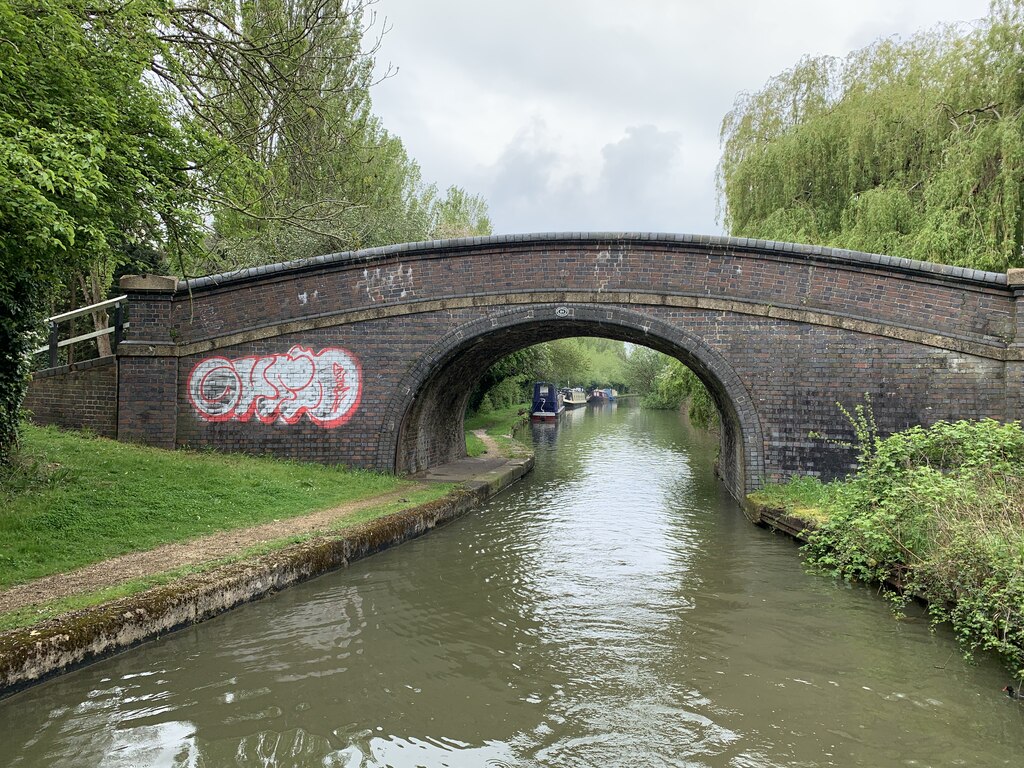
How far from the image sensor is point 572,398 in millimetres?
54656

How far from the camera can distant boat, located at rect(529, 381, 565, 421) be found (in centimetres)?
3462

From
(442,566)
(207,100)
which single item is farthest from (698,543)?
(207,100)

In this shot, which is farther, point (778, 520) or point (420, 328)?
point (420, 328)

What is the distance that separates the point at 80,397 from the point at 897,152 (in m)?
13.9

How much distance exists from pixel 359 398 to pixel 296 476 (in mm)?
1564

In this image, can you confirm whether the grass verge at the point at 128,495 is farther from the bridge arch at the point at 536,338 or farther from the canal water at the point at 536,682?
the canal water at the point at 536,682

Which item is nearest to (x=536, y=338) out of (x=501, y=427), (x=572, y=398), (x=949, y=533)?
(x=949, y=533)

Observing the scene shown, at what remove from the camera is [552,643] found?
495cm

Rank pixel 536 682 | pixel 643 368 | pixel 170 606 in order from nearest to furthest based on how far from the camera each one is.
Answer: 1. pixel 536 682
2. pixel 170 606
3. pixel 643 368

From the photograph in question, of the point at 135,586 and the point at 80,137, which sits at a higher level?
the point at 80,137

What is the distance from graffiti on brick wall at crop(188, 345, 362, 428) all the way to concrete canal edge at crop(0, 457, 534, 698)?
10.3 ft

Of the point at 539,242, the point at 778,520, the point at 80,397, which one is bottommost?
the point at 778,520

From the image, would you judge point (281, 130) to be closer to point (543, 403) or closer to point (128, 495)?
point (128, 495)

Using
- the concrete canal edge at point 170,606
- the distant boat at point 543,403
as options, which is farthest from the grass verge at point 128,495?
the distant boat at point 543,403
